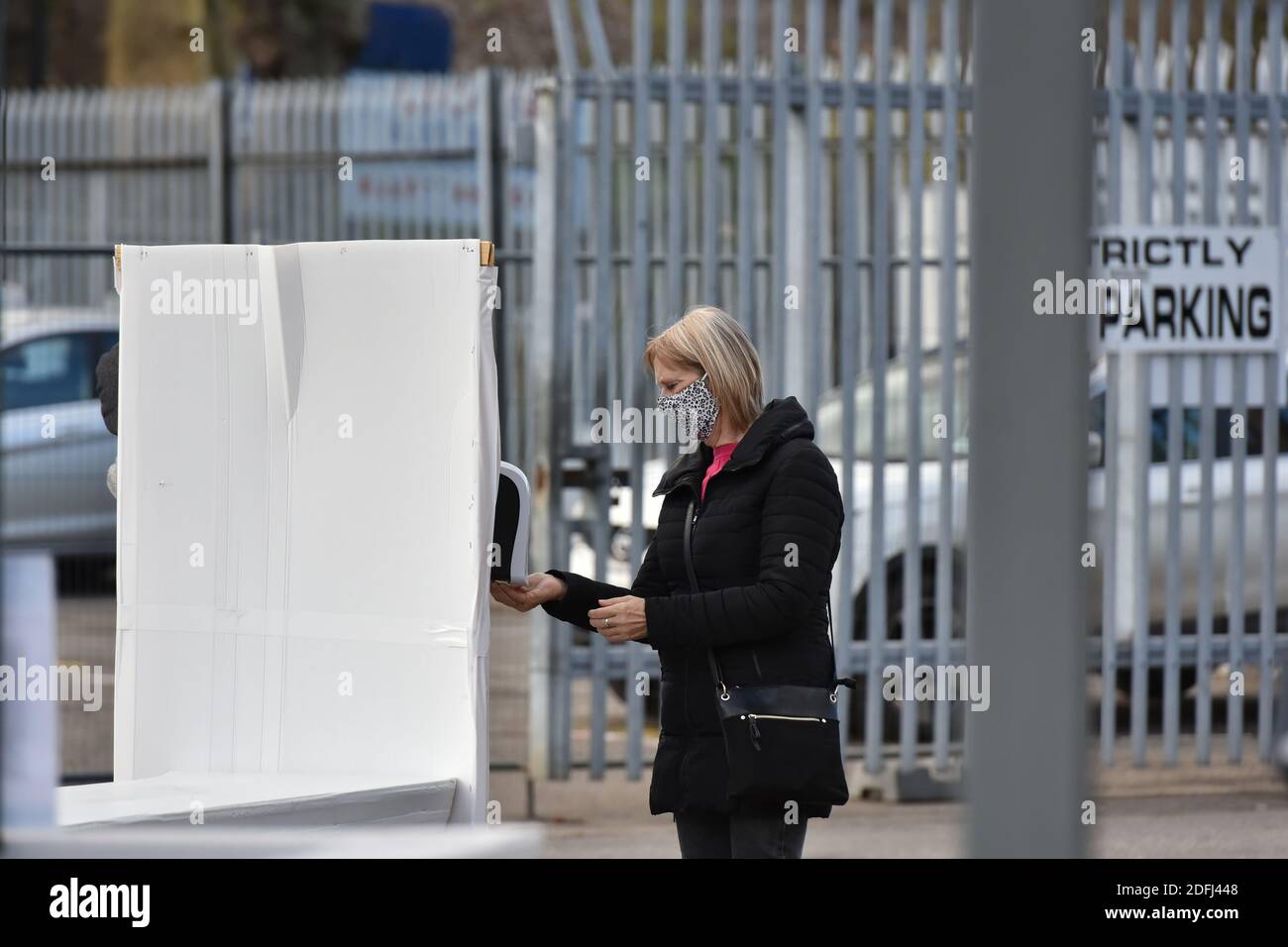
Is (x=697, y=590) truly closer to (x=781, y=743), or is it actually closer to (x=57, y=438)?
(x=781, y=743)

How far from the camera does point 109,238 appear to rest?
1152cm

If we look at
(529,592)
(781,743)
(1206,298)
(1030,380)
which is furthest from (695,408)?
(1206,298)

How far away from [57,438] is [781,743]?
7.28 meters

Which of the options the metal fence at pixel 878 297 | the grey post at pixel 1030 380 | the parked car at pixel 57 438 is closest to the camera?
the grey post at pixel 1030 380

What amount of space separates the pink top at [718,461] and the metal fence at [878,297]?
3058 mm

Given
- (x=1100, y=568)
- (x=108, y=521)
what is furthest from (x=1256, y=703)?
(x=108, y=521)

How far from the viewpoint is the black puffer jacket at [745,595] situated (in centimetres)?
309

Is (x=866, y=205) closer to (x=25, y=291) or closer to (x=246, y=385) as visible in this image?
(x=246, y=385)

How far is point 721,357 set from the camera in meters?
3.22

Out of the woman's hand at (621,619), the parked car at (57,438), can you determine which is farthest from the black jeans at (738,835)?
the parked car at (57,438)

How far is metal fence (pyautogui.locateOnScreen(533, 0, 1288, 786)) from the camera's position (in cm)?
645

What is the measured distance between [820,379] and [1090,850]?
503cm

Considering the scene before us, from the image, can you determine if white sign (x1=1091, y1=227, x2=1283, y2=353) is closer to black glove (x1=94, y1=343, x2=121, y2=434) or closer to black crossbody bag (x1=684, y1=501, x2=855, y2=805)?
black crossbody bag (x1=684, y1=501, x2=855, y2=805)

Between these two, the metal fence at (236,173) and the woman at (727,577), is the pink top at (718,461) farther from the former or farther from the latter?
the metal fence at (236,173)
